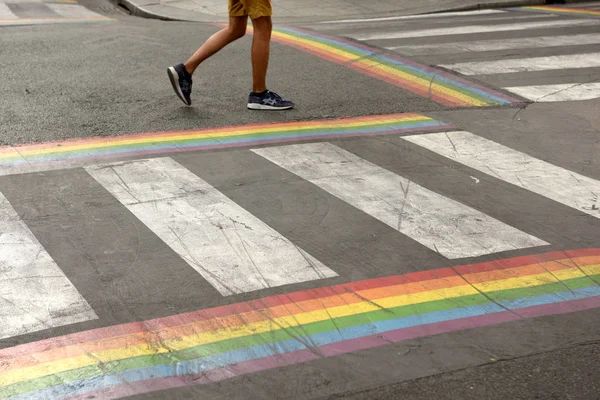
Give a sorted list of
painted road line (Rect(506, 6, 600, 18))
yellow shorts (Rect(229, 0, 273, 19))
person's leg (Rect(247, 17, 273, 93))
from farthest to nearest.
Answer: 1. painted road line (Rect(506, 6, 600, 18))
2. person's leg (Rect(247, 17, 273, 93))
3. yellow shorts (Rect(229, 0, 273, 19))

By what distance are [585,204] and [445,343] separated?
2209mm

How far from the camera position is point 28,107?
751 centimetres

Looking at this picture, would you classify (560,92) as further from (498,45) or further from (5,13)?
(5,13)

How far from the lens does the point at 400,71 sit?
9.18 m

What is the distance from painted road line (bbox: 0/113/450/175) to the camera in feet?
20.4

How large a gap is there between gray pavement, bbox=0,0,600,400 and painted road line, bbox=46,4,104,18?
3924 millimetres

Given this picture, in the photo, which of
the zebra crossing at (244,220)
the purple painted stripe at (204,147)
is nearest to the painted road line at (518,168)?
the zebra crossing at (244,220)

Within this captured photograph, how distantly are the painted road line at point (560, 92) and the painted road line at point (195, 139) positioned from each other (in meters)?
1.40

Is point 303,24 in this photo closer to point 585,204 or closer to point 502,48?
point 502,48

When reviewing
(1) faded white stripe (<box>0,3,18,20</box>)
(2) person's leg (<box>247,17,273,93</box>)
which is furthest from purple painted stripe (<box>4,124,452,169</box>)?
(1) faded white stripe (<box>0,3,18,20</box>)

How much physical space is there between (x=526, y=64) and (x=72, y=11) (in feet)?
26.1

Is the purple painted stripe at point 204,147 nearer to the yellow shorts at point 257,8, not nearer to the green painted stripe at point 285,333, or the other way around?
the yellow shorts at point 257,8

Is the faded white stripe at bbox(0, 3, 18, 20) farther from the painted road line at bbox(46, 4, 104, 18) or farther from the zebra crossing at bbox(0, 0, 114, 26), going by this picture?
the painted road line at bbox(46, 4, 104, 18)

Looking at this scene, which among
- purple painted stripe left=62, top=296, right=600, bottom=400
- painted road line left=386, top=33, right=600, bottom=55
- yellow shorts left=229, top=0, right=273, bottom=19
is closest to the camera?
purple painted stripe left=62, top=296, right=600, bottom=400
